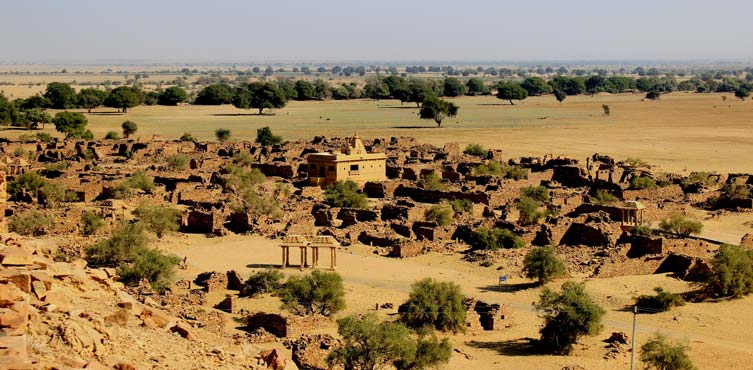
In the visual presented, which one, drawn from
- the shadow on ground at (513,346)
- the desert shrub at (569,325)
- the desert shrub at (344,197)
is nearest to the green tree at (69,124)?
the desert shrub at (344,197)

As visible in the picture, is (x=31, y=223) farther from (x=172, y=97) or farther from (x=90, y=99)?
(x=172, y=97)

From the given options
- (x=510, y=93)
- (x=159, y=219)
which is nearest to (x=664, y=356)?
(x=159, y=219)

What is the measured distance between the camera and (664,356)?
2131 cm

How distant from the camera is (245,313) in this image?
25594 mm

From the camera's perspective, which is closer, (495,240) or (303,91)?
(495,240)

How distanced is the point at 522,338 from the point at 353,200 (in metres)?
19.5

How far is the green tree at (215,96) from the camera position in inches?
5699

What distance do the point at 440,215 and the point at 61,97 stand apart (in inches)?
3632

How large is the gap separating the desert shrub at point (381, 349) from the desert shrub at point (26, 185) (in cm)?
2650

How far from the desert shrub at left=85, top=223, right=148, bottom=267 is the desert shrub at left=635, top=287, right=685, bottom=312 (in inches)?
572

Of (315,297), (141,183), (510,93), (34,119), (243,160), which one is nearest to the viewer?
(315,297)

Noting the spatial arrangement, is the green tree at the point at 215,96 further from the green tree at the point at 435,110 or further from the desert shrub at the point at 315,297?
the desert shrub at the point at 315,297

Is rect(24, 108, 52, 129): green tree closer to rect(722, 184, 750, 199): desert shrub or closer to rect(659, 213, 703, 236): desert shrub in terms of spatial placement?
rect(722, 184, 750, 199): desert shrub

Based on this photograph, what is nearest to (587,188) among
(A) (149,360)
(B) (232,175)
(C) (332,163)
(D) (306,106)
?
(C) (332,163)
